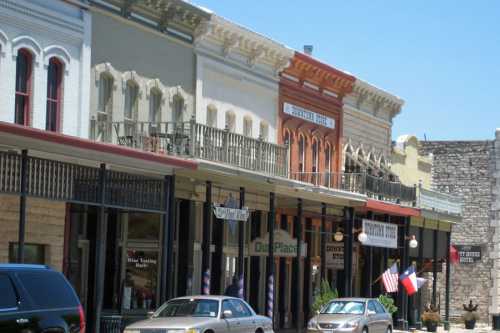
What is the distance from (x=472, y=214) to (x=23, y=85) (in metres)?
37.5

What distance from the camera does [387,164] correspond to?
4669cm

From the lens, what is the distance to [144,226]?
3139 centimetres

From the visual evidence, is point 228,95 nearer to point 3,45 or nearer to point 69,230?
point 69,230

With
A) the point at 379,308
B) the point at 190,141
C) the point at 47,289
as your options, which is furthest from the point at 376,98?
the point at 47,289

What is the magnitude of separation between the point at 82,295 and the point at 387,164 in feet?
68.3

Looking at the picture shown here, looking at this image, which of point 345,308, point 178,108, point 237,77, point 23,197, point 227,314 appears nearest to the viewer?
point 23,197

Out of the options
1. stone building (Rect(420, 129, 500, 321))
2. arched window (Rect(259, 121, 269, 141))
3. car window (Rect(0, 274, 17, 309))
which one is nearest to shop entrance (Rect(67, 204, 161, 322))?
arched window (Rect(259, 121, 269, 141))

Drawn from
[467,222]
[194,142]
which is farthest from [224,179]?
[467,222]

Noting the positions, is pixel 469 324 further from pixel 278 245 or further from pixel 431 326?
pixel 278 245

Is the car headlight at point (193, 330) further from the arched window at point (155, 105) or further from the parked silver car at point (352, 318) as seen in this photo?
the arched window at point (155, 105)

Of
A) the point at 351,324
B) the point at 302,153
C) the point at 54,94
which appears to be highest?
the point at 54,94

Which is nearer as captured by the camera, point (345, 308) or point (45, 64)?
point (45, 64)

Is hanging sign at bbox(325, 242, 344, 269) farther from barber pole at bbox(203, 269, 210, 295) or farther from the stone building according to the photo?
the stone building

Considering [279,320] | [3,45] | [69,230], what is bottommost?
[279,320]
